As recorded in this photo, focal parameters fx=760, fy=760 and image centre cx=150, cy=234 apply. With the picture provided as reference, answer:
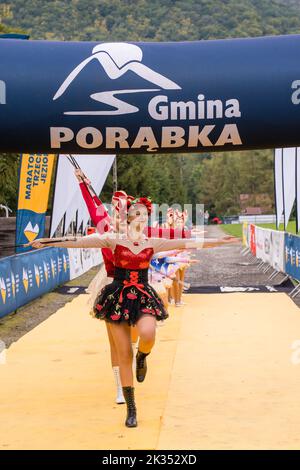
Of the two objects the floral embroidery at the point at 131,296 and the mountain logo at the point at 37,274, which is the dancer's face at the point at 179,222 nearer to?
the mountain logo at the point at 37,274

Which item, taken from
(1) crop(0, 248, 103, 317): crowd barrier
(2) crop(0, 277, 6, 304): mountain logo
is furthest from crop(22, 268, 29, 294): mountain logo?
(2) crop(0, 277, 6, 304): mountain logo

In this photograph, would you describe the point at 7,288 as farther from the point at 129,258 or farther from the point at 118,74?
the point at 118,74

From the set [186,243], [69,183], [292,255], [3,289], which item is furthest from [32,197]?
[186,243]

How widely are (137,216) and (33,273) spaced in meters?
10.0

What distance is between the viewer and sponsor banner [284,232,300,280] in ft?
60.8

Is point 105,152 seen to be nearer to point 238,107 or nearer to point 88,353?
point 238,107

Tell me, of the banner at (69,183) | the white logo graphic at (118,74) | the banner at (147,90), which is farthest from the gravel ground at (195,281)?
the white logo graphic at (118,74)

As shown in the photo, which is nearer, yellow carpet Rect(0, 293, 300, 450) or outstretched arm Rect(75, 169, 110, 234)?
yellow carpet Rect(0, 293, 300, 450)

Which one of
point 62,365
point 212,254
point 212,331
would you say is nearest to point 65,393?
point 62,365

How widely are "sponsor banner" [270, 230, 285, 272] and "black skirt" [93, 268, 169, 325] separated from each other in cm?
1497

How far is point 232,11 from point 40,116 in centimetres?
16266

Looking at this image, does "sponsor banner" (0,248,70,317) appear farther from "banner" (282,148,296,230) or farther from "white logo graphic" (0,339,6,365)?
"banner" (282,148,296,230)

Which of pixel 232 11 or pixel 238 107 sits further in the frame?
pixel 232 11

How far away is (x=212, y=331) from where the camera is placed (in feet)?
39.7
